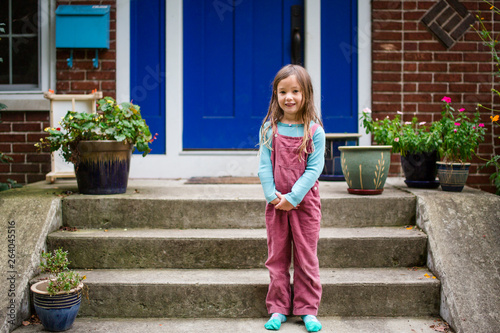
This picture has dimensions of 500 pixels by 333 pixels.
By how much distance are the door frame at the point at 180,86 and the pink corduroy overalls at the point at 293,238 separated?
2081 mm

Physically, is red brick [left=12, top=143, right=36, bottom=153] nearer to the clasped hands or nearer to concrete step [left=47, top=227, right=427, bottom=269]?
concrete step [left=47, top=227, right=427, bottom=269]

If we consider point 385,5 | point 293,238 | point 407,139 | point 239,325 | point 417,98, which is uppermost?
point 385,5

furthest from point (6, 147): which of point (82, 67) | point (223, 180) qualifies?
point (223, 180)

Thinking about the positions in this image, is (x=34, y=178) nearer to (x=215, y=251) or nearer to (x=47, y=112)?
(x=47, y=112)

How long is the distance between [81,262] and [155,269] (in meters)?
0.47

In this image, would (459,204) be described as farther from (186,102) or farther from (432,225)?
(186,102)

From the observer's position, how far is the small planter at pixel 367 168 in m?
3.06

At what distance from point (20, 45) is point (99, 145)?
2.02 m

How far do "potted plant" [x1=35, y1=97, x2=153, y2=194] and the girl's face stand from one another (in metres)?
1.35

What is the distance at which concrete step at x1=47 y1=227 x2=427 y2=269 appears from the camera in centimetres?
268

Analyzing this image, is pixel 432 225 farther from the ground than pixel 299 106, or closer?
closer

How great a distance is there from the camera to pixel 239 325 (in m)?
2.29

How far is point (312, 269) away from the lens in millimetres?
2246

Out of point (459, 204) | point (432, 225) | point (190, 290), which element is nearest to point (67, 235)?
point (190, 290)
